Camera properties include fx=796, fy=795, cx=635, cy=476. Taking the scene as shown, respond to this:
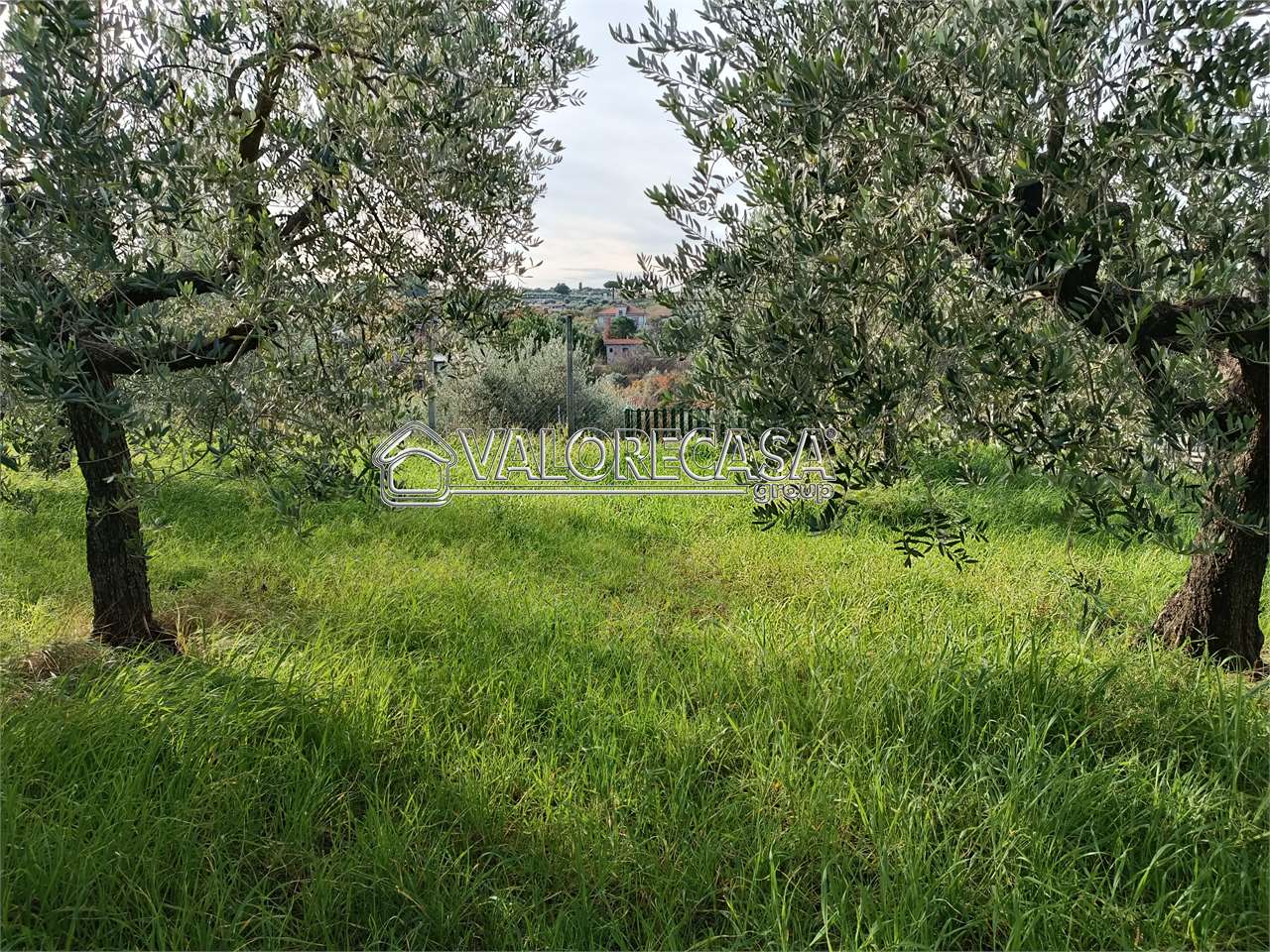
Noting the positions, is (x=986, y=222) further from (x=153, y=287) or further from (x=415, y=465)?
(x=415, y=465)

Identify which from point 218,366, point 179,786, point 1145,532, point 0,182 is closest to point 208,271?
point 218,366

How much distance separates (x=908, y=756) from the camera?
12.6 feet

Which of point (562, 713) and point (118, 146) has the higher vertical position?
point (118, 146)

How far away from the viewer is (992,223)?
308 cm

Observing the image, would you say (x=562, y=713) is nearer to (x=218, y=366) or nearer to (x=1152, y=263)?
(x=218, y=366)

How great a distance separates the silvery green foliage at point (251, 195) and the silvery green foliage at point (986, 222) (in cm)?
139

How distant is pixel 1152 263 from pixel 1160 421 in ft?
2.09

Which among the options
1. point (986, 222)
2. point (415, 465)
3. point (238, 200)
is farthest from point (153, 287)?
point (415, 465)

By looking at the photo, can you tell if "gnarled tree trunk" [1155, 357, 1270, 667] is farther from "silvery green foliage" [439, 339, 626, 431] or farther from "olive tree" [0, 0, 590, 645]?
"silvery green foliage" [439, 339, 626, 431]

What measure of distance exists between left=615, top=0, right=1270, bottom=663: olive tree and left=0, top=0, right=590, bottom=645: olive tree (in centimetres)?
142

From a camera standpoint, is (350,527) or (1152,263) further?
(350,527)

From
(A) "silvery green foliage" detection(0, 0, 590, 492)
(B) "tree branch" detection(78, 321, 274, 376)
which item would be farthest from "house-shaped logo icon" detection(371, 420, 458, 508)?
(B) "tree branch" detection(78, 321, 274, 376)

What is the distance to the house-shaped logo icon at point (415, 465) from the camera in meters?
4.97

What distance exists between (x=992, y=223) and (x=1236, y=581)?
343cm
